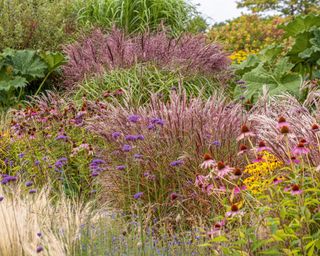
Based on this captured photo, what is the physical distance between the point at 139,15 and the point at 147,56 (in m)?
2.83

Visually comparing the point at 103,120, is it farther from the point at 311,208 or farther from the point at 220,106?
the point at 311,208

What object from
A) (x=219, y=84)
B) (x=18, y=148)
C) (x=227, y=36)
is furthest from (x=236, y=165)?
(x=227, y=36)

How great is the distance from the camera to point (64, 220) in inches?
173

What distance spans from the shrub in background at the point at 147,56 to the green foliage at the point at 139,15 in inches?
66.0

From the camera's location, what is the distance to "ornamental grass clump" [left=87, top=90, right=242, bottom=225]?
5082 millimetres

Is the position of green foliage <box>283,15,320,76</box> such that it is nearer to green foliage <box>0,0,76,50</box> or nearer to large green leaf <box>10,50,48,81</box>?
large green leaf <box>10,50,48,81</box>

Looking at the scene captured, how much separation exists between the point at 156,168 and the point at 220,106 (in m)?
0.93

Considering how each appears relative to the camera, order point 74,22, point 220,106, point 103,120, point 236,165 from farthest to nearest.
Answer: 1. point 74,22
2. point 103,120
3. point 220,106
4. point 236,165

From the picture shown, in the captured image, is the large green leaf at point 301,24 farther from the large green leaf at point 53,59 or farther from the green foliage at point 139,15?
the large green leaf at point 53,59

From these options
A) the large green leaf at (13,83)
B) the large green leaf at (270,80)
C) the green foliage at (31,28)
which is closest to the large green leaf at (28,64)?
the large green leaf at (13,83)

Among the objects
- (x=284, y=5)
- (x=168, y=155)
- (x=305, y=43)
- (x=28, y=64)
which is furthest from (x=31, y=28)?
(x=284, y=5)

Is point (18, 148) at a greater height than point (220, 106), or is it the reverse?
point (220, 106)

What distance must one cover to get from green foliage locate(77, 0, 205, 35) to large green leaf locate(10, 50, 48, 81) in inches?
68.1

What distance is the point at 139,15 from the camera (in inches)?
439
